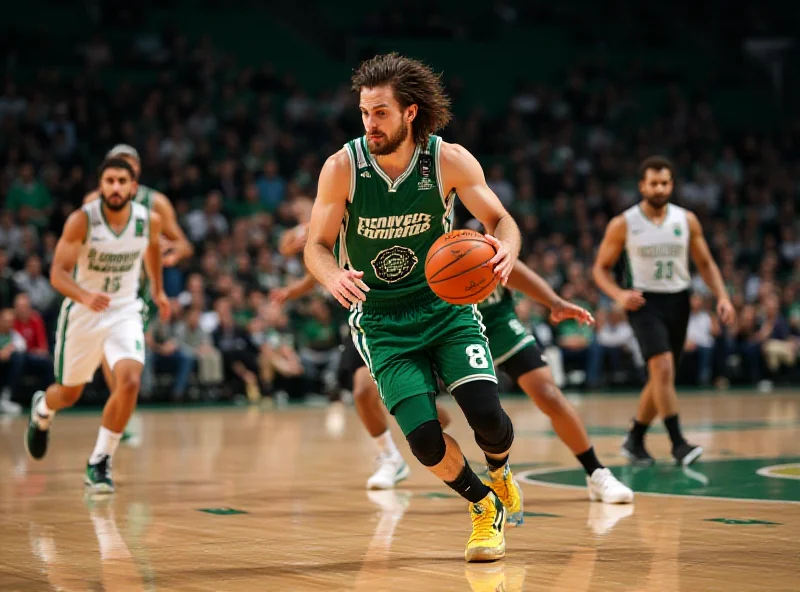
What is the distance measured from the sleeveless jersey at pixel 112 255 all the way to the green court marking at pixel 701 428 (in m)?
4.62

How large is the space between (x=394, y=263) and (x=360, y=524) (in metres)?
1.56

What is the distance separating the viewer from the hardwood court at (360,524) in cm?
478

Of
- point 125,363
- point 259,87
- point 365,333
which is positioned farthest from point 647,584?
point 259,87

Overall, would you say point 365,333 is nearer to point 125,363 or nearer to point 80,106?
point 125,363

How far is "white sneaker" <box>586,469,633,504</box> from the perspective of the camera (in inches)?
269

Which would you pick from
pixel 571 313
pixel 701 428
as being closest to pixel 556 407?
pixel 571 313

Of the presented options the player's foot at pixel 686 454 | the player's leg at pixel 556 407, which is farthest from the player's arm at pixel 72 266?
the player's foot at pixel 686 454

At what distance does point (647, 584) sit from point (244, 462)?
551cm

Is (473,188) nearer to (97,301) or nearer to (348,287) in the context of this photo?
(348,287)

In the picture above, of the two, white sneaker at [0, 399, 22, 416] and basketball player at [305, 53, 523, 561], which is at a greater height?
basketball player at [305, 53, 523, 561]

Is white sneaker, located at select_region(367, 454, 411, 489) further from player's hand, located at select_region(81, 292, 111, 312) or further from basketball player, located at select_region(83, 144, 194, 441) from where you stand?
player's hand, located at select_region(81, 292, 111, 312)

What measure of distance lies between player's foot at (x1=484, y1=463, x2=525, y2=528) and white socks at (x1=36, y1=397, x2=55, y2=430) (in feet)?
12.1

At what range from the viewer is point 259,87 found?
21.6 m

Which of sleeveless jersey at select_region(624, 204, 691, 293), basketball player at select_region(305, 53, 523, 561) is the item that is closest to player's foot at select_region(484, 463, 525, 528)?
basketball player at select_region(305, 53, 523, 561)
